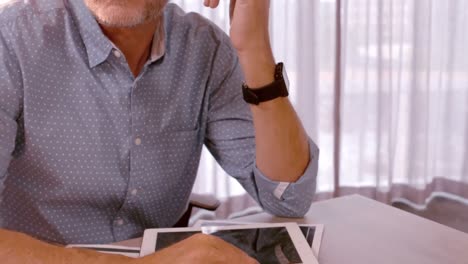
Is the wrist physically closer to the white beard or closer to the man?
the man

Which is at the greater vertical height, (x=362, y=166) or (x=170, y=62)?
(x=170, y=62)

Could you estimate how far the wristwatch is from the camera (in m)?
1.17

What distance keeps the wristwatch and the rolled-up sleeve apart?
0.09 m

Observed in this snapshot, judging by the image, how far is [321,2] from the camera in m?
2.76

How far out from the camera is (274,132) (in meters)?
1.17

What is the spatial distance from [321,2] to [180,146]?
1.74 metres

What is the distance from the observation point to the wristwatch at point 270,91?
3.84 feet

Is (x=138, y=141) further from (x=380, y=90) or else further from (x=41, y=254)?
(x=380, y=90)

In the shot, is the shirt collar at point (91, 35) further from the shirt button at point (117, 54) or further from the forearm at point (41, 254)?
the forearm at point (41, 254)

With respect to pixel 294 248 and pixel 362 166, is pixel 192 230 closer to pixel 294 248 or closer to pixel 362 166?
pixel 294 248

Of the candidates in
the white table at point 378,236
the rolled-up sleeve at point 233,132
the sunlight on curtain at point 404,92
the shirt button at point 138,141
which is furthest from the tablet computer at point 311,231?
the sunlight on curtain at point 404,92

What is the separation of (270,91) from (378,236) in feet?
1.26

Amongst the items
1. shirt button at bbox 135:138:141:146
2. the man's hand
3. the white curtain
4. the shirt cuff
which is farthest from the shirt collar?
the white curtain

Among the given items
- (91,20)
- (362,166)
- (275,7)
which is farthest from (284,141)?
(362,166)
